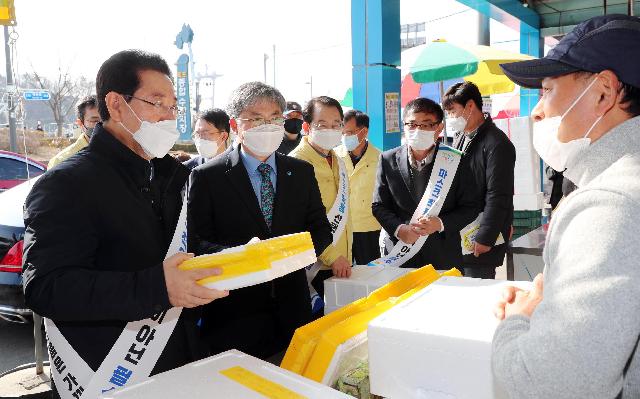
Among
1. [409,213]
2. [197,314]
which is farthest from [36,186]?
[409,213]

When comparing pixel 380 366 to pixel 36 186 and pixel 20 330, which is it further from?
pixel 20 330

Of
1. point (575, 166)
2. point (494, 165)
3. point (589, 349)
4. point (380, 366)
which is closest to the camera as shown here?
point (589, 349)

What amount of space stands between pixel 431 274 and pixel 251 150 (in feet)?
3.89

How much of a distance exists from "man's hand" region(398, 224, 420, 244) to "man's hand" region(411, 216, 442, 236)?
1.0 inches

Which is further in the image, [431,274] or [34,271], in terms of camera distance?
[431,274]

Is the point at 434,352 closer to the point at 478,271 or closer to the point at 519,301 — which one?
the point at 519,301

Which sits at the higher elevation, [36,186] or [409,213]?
[36,186]

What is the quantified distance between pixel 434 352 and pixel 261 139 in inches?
65.9

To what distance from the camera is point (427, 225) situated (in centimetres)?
317

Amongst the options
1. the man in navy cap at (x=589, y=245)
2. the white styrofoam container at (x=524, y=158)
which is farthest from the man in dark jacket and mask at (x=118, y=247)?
the white styrofoam container at (x=524, y=158)

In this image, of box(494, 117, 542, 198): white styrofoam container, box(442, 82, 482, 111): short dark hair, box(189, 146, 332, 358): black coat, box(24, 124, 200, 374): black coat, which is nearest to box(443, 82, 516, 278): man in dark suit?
box(442, 82, 482, 111): short dark hair

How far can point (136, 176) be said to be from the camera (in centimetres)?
179

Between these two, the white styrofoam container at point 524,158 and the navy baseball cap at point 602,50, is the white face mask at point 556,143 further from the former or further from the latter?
the white styrofoam container at point 524,158

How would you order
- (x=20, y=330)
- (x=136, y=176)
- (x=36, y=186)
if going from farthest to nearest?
(x=20, y=330), (x=136, y=176), (x=36, y=186)
